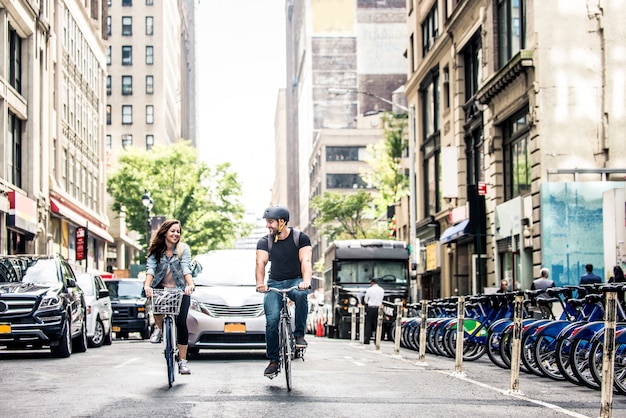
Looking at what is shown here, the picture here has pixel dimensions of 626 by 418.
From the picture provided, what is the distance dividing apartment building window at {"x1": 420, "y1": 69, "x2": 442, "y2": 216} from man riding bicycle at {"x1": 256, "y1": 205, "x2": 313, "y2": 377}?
118ft

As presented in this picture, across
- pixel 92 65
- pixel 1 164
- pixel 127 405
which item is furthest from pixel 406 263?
pixel 92 65

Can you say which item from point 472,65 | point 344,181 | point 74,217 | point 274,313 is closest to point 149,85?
point 344,181

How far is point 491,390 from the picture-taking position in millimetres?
12031

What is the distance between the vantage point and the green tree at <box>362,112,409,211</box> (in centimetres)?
6391

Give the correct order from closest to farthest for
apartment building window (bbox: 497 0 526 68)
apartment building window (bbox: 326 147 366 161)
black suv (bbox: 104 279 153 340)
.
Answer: black suv (bbox: 104 279 153 340), apartment building window (bbox: 497 0 526 68), apartment building window (bbox: 326 147 366 161)

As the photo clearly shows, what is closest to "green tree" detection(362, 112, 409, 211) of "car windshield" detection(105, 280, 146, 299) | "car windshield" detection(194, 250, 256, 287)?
"car windshield" detection(105, 280, 146, 299)

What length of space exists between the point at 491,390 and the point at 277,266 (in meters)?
2.83

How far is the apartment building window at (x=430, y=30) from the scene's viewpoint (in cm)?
4841

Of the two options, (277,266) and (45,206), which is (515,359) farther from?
(45,206)

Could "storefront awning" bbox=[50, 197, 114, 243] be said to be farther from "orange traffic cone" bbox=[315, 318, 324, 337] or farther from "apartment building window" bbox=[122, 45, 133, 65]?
"apartment building window" bbox=[122, 45, 133, 65]

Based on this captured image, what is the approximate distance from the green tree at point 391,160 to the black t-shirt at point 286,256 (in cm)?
5127

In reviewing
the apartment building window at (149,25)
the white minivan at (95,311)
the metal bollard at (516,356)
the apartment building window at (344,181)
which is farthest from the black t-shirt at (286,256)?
the apartment building window at (344,181)

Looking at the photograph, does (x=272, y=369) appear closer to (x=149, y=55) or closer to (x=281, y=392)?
(x=281, y=392)

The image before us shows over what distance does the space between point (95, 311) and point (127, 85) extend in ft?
271
